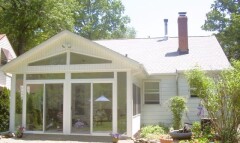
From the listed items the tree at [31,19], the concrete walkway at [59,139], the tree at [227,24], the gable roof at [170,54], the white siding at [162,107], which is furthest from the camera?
the tree at [227,24]

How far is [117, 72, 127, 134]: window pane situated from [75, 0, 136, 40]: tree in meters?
29.2

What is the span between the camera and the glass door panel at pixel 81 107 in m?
15.6

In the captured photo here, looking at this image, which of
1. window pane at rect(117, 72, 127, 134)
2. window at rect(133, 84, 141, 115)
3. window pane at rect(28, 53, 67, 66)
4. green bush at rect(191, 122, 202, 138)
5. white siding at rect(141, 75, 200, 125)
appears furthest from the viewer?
white siding at rect(141, 75, 200, 125)

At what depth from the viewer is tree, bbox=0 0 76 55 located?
30931mm

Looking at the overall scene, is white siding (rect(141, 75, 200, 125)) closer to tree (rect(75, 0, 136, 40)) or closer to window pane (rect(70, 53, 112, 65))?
window pane (rect(70, 53, 112, 65))

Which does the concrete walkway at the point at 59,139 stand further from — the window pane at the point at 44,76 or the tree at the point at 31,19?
the tree at the point at 31,19

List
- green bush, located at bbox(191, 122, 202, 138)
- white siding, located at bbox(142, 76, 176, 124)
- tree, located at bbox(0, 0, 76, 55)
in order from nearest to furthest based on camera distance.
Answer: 1. green bush, located at bbox(191, 122, 202, 138)
2. white siding, located at bbox(142, 76, 176, 124)
3. tree, located at bbox(0, 0, 76, 55)

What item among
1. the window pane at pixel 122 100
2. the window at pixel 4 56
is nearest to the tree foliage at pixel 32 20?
the window at pixel 4 56

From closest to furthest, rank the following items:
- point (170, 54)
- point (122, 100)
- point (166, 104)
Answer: point (122, 100) → point (166, 104) → point (170, 54)

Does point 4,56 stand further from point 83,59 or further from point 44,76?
point 83,59

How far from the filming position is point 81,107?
51.4 ft

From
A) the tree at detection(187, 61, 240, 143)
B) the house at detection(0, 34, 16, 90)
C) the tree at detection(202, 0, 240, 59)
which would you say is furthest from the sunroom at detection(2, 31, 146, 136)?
the tree at detection(202, 0, 240, 59)

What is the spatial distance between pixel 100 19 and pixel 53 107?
3163 cm

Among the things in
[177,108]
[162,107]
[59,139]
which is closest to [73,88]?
[59,139]
